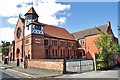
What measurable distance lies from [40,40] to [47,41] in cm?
371

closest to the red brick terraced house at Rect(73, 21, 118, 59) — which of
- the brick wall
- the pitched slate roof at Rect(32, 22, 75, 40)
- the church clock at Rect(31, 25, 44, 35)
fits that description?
the pitched slate roof at Rect(32, 22, 75, 40)

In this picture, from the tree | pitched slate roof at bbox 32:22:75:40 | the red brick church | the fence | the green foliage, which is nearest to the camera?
the fence

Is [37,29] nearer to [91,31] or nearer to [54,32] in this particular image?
[54,32]

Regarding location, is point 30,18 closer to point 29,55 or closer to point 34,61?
point 29,55

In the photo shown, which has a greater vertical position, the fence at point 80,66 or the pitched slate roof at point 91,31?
the pitched slate roof at point 91,31

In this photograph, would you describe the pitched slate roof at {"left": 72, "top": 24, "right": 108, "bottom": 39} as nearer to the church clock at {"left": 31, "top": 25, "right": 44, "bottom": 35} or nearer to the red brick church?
the red brick church

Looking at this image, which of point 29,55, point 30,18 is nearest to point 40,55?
point 29,55

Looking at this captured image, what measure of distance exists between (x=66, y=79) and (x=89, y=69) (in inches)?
352

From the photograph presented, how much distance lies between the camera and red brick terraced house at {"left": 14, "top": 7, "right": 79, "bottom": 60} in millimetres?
42156

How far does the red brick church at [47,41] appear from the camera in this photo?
139 feet

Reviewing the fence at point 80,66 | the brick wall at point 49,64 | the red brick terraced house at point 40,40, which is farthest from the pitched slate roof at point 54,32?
the fence at point 80,66

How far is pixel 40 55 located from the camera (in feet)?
142

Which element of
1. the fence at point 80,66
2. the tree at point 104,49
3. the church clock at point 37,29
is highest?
the church clock at point 37,29

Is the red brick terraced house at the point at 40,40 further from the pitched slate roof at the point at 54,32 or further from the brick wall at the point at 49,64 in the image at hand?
the brick wall at the point at 49,64
